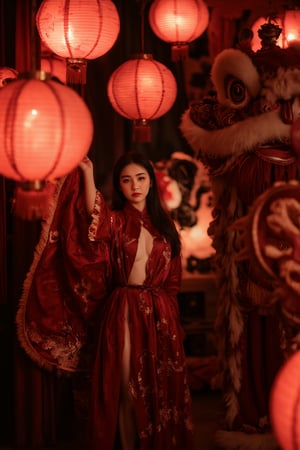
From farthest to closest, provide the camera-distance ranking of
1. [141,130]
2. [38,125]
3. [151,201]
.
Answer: [141,130] < [151,201] < [38,125]

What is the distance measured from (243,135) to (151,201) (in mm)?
499

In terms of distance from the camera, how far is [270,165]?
3646mm

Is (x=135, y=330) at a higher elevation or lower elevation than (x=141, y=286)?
lower

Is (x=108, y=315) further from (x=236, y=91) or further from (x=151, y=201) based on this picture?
(x=236, y=91)

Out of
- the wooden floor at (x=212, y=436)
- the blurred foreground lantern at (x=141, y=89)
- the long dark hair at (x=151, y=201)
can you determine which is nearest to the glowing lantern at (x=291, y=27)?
the blurred foreground lantern at (x=141, y=89)

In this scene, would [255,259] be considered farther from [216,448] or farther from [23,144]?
[216,448]

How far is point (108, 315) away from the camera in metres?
3.64

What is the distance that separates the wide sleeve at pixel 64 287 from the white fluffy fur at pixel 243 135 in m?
0.60

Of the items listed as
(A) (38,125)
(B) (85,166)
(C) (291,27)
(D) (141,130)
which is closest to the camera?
(A) (38,125)

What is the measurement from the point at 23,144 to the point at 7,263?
1.55 m

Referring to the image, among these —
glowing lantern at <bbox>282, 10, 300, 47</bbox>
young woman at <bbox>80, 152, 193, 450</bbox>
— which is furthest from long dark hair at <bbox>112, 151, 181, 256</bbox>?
glowing lantern at <bbox>282, 10, 300, 47</bbox>

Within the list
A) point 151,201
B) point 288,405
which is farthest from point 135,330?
point 288,405

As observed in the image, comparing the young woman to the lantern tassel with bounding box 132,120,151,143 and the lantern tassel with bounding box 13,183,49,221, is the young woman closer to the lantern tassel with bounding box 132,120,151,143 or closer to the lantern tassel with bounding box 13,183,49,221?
the lantern tassel with bounding box 132,120,151,143

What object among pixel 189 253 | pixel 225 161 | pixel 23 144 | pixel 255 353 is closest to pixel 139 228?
pixel 225 161
